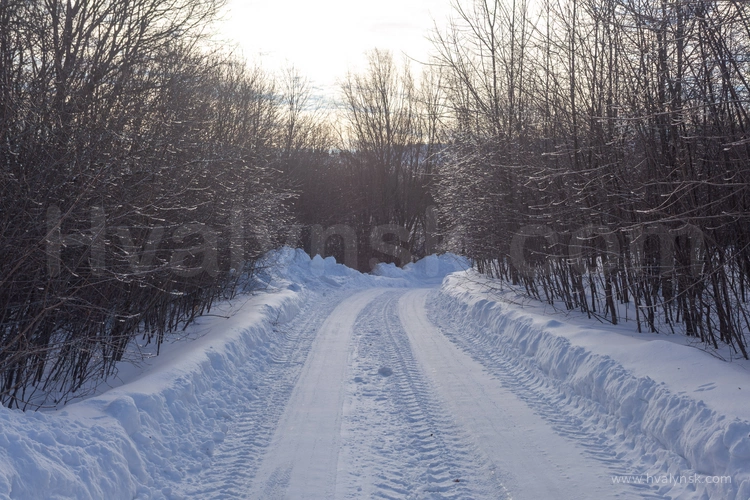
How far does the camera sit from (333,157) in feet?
132

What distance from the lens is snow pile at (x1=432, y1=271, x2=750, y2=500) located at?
4531mm

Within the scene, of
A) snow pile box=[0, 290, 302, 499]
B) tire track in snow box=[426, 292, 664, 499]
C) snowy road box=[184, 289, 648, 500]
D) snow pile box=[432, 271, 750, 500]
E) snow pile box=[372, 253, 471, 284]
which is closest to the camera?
snow pile box=[0, 290, 302, 499]

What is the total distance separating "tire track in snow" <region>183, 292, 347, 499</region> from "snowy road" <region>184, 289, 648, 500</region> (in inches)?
0.7

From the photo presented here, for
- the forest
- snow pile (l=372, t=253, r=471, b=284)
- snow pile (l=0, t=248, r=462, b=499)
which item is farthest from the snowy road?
snow pile (l=372, t=253, r=471, b=284)

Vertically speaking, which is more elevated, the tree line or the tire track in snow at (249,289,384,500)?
the tree line

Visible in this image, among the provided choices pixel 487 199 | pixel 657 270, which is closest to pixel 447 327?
pixel 487 199

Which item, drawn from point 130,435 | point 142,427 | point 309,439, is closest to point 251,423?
point 309,439

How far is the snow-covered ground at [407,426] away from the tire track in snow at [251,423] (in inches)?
0.9

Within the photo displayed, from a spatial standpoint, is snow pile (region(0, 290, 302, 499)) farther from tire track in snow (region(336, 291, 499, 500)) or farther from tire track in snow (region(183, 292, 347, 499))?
tire track in snow (region(336, 291, 499, 500))

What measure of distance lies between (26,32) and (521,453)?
712 centimetres

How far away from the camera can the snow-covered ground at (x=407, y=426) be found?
14.9ft

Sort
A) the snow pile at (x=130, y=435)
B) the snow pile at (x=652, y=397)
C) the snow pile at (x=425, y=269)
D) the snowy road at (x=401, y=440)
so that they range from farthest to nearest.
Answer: the snow pile at (x=425, y=269) → the snowy road at (x=401, y=440) → the snow pile at (x=652, y=397) → the snow pile at (x=130, y=435)

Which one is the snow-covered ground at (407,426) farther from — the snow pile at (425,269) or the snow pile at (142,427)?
the snow pile at (425,269)

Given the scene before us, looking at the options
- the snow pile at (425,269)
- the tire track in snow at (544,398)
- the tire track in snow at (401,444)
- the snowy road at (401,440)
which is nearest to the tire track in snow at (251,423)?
the snowy road at (401,440)
